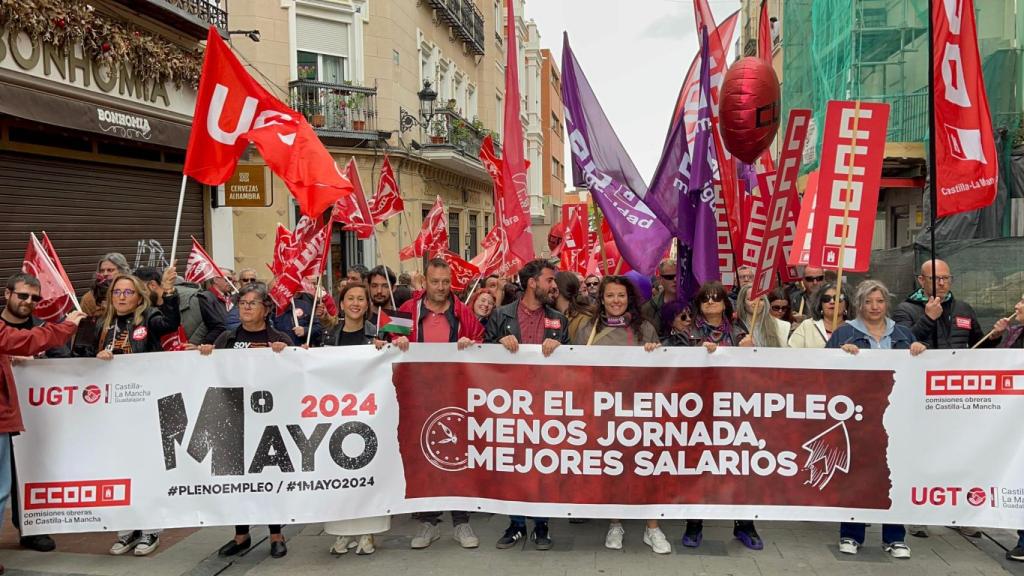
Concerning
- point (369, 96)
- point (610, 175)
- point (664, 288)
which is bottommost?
point (664, 288)

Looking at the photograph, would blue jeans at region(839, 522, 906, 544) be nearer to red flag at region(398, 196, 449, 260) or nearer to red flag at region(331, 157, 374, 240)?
red flag at region(331, 157, 374, 240)

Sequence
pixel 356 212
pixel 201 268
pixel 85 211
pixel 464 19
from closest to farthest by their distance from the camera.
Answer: pixel 356 212 → pixel 201 268 → pixel 85 211 → pixel 464 19

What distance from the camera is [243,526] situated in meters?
5.12

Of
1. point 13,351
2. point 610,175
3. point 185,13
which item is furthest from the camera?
point 185,13

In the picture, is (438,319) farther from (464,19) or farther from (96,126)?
(464,19)

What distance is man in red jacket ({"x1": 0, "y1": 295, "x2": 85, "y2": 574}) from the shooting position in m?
4.65

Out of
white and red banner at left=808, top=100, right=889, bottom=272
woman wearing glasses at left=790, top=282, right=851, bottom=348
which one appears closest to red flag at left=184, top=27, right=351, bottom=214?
white and red banner at left=808, top=100, right=889, bottom=272

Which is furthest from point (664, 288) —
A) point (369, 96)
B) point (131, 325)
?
point (369, 96)

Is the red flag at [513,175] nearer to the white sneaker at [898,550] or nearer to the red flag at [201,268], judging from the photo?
the red flag at [201,268]

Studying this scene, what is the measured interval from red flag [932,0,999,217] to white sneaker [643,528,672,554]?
2.86m

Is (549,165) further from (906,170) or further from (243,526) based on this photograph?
(243,526)

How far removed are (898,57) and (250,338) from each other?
52.0 ft

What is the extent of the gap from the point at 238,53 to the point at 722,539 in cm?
1489

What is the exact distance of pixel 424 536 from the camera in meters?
5.15
